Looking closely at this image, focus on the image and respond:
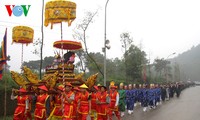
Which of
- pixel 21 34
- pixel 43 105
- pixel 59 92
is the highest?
pixel 21 34

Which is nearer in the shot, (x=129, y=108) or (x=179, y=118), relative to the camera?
(x=179, y=118)

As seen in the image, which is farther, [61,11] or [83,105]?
[61,11]

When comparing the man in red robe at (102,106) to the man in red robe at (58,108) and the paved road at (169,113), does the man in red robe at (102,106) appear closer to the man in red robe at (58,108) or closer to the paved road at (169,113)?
the man in red robe at (58,108)

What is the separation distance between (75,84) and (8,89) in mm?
6195

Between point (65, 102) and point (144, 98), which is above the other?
point (65, 102)

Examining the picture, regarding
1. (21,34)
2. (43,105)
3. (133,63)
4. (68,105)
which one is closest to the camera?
(68,105)

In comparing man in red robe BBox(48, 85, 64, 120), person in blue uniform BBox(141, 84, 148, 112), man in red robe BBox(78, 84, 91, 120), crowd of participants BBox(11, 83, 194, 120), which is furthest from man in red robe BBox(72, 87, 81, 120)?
person in blue uniform BBox(141, 84, 148, 112)

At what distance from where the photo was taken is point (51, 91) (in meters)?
11.9

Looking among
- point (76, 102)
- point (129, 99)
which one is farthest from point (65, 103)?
point (129, 99)

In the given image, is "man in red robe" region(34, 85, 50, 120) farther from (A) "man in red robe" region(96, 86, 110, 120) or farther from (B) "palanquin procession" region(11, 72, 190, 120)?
(A) "man in red robe" region(96, 86, 110, 120)

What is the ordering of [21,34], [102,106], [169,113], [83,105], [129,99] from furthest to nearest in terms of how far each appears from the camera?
[169,113] → [129,99] → [21,34] → [102,106] → [83,105]

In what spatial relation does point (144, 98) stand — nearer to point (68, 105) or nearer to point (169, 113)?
point (169, 113)

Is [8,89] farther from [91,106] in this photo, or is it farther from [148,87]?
[148,87]

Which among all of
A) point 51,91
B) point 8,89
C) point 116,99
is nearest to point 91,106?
point 116,99
